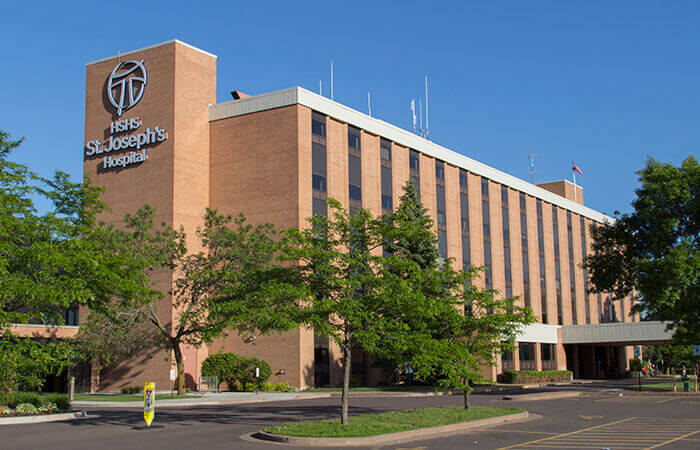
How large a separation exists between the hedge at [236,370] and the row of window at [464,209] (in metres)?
11.2

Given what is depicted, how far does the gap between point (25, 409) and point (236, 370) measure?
2115 cm

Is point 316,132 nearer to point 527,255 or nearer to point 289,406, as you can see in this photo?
point 289,406

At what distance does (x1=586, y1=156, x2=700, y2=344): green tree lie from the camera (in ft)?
131

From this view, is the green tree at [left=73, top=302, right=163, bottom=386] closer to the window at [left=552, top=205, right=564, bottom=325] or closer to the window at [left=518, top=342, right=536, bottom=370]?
the window at [left=518, top=342, right=536, bottom=370]

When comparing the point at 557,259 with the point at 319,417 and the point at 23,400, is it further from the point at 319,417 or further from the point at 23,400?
the point at 23,400

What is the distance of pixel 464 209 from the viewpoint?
6581cm

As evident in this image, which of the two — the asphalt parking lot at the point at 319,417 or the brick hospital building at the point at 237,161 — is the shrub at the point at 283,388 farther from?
the asphalt parking lot at the point at 319,417

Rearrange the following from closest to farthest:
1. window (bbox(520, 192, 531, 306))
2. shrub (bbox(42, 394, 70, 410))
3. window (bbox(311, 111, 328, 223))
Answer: shrub (bbox(42, 394, 70, 410))
window (bbox(311, 111, 328, 223))
window (bbox(520, 192, 531, 306))

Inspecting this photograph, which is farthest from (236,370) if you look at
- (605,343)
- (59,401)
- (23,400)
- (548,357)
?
(605,343)

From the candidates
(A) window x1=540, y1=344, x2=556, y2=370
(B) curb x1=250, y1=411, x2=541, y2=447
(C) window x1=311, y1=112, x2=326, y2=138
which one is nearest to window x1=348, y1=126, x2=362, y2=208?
(C) window x1=311, y1=112, x2=326, y2=138

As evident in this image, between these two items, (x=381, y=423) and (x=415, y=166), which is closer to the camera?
(x=381, y=423)

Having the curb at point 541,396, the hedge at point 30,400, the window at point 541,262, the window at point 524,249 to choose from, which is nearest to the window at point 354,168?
the curb at point 541,396

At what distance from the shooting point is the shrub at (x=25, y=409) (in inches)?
1029

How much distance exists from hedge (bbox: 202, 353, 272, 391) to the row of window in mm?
11215
